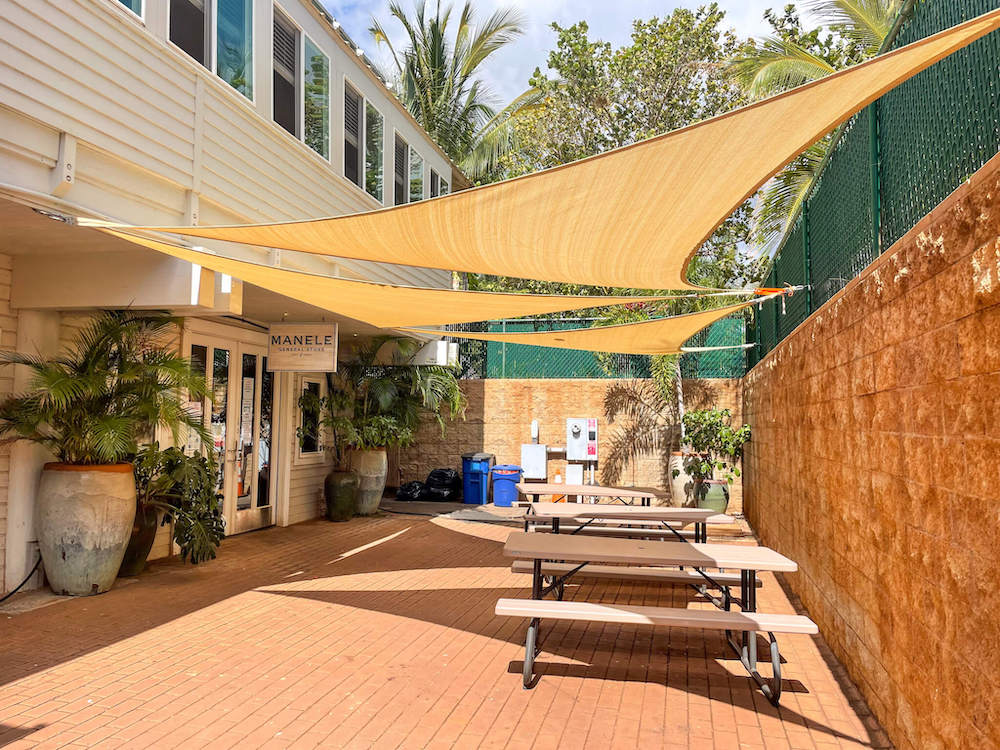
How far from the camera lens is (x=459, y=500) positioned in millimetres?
14594

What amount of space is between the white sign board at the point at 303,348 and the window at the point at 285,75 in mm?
2566

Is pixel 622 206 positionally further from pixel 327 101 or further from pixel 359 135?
pixel 359 135

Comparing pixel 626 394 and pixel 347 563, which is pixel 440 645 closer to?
pixel 347 563

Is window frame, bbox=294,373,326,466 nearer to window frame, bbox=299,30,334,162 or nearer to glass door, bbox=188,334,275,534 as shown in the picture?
glass door, bbox=188,334,275,534

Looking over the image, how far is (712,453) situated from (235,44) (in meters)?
9.75

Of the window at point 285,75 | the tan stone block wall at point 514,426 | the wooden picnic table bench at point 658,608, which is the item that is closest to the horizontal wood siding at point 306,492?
the tan stone block wall at point 514,426

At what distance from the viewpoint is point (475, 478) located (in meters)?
14.2

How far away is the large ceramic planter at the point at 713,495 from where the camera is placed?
12398 mm

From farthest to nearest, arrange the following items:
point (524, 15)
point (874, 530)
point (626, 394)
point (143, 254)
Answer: point (524, 15) → point (626, 394) → point (143, 254) → point (874, 530)

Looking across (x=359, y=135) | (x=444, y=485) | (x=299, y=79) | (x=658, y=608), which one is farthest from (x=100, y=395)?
(x=444, y=485)

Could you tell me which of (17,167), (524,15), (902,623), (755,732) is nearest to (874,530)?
(902,623)

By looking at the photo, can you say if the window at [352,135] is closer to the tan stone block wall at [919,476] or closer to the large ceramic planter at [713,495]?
the tan stone block wall at [919,476]

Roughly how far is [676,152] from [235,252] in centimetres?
512

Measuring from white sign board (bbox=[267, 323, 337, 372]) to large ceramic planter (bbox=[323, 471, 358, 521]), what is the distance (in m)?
2.26
